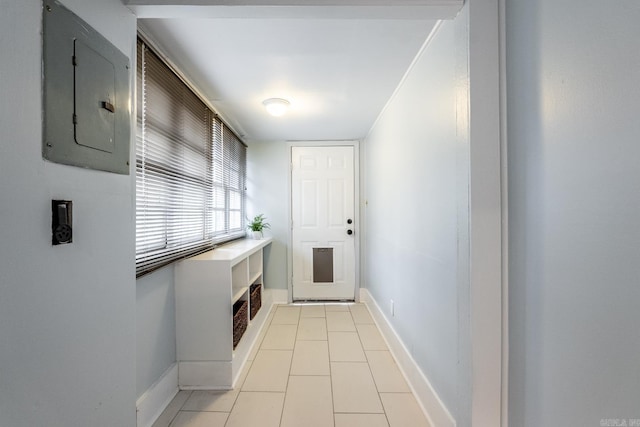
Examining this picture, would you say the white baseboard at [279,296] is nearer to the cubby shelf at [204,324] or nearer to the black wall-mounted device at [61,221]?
the cubby shelf at [204,324]

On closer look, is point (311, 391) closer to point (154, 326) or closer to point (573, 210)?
point (154, 326)

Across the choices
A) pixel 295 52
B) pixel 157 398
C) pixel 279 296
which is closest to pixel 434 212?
pixel 295 52

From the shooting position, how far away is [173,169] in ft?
6.19

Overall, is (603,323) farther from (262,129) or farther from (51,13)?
(262,129)

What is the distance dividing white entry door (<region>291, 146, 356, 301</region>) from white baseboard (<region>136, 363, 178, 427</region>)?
207 cm

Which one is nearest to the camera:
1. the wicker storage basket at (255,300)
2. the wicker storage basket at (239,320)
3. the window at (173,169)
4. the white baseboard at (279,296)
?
the window at (173,169)

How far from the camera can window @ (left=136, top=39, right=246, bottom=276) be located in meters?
1.57

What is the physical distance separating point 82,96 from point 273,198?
2994 mm

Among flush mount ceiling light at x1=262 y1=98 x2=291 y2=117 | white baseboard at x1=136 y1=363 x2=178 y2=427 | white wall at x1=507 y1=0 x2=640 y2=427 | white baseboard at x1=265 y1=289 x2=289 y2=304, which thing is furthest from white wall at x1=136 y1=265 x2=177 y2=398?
white baseboard at x1=265 y1=289 x2=289 y2=304

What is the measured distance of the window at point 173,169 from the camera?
5.14 ft

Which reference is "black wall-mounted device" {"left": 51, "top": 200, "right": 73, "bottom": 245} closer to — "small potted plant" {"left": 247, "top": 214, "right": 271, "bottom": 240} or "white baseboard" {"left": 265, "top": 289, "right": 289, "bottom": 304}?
"small potted plant" {"left": 247, "top": 214, "right": 271, "bottom": 240}

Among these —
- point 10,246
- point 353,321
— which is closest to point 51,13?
point 10,246

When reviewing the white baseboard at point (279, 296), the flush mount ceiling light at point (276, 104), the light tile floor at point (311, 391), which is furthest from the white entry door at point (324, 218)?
the flush mount ceiling light at point (276, 104)

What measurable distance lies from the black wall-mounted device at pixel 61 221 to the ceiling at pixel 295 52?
88 centimetres
